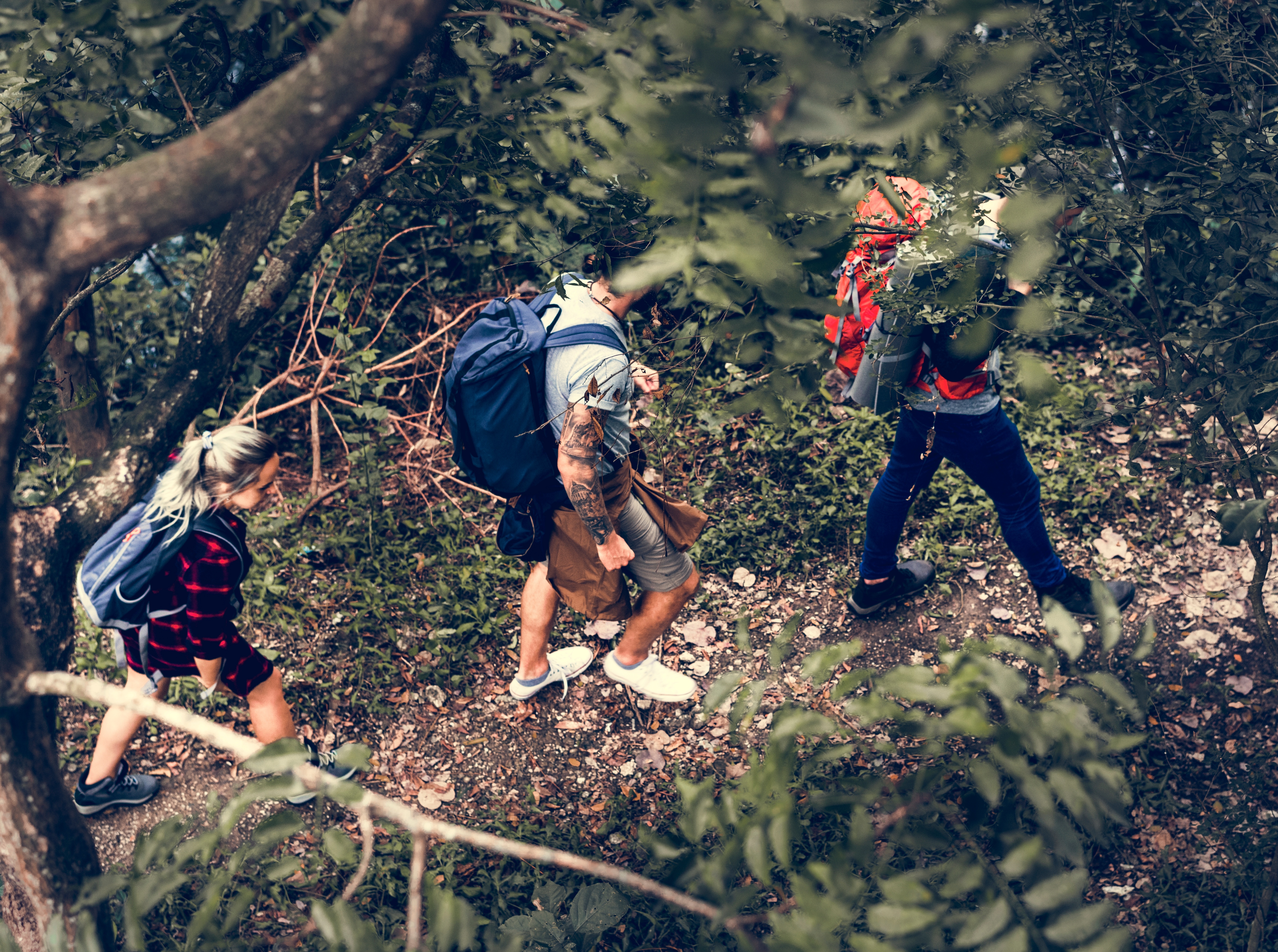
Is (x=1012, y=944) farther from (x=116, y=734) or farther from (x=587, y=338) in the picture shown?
(x=116, y=734)

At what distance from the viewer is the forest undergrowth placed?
2.95 metres

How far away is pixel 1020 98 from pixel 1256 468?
4.48ft

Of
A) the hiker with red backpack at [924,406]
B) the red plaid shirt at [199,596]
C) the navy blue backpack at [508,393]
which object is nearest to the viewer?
the hiker with red backpack at [924,406]

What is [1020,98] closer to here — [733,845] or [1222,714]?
[733,845]

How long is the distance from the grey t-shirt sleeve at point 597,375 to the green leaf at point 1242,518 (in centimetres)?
170

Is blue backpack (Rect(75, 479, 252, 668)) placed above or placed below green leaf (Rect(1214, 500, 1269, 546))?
below

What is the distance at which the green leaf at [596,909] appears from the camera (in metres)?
2.80

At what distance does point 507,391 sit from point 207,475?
1.07 m

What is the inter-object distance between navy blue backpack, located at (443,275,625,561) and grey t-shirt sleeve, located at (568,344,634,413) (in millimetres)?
35

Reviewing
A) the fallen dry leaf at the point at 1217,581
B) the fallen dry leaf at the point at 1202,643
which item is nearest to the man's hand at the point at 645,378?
the fallen dry leaf at the point at 1202,643

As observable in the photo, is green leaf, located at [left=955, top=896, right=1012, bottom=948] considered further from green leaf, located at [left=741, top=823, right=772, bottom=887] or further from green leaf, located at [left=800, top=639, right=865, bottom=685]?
green leaf, located at [left=800, top=639, right=865, bottom=685]

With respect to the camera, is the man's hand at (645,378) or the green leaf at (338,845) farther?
the man's hand at (645,378)

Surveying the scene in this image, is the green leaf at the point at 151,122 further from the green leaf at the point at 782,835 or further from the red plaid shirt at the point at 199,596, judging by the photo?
the green leaf at the point at 782,835

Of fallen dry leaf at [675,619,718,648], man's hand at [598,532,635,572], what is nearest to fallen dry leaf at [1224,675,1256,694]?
fallen dry leaf at [675,619,718,648]
